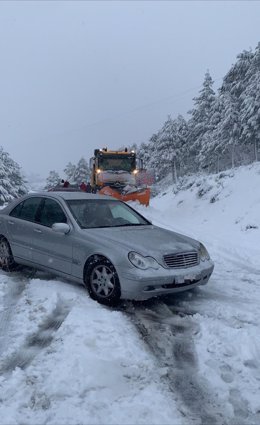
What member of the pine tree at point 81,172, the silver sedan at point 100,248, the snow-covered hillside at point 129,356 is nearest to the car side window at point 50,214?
the silver sedan at point 100,248

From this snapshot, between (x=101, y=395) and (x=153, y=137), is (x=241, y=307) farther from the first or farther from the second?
(x=153, y=137)

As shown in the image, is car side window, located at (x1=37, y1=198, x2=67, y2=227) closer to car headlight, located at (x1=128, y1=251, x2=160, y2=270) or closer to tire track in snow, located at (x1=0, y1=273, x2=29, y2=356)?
tire track in snow, located at (x1=0, y1=273, x2=29, y2=356)

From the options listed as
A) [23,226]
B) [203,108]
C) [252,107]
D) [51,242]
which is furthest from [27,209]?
[203,108]

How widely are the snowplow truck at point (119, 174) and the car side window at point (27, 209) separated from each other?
12.2m

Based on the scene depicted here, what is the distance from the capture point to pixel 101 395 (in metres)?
3.29

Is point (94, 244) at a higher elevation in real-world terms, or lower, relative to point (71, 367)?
higher

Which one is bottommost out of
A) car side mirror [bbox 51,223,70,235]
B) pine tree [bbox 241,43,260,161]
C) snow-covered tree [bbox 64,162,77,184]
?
snow-covered tree [bbox 64,162,77,184]

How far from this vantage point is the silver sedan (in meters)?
5.47

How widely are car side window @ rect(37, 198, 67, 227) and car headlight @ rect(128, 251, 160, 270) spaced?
5.23 feet

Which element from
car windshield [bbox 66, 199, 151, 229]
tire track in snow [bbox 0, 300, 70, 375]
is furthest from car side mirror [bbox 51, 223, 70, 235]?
tire track in snow [bbox 0, 300, 70, 375]

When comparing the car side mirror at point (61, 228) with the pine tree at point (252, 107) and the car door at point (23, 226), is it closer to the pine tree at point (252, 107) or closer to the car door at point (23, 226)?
the car door at point (23, 226)

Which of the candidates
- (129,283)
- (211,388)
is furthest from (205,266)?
(211,388)

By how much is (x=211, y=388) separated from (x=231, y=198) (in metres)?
14.5

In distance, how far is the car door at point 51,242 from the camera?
6.29 meters
